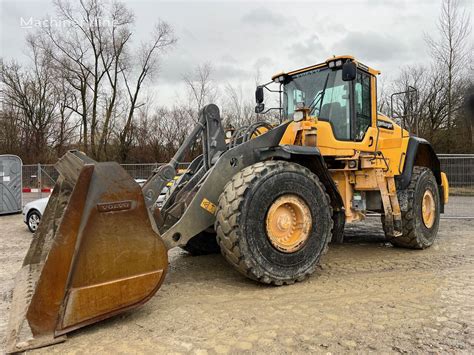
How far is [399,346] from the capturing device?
304cm

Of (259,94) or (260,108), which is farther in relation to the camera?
(260,108)

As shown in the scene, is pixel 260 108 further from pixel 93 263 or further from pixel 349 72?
pixel 93 263

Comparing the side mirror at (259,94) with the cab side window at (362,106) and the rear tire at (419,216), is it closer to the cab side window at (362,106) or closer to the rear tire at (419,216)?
the cab side window at (362,106)

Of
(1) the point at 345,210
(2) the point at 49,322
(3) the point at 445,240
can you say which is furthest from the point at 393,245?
(2) the point at 49,322

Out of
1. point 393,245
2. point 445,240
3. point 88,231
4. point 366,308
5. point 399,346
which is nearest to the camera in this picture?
point 399,346

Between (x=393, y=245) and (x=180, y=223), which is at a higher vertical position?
(x=180, y=223)

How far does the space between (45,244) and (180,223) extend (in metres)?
1.55

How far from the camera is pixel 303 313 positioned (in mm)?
3680

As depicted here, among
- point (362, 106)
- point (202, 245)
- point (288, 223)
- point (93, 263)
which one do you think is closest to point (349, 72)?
point (362, 106)

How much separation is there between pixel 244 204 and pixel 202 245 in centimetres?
208

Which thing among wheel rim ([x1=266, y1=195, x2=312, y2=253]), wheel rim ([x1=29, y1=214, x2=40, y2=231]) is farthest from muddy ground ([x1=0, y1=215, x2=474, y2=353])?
wheel rim ([x1=29, y1=214, x2=40, y2=231])

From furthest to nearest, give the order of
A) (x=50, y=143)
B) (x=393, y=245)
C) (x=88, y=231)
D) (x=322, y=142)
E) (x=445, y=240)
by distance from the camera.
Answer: (x=50, y=143) → (x=445, y=240) → (x=393, y=245) → (x=322, y=142) → (x=88, y=231)

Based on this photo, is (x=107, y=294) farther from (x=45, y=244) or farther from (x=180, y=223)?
(x=45, y=244)

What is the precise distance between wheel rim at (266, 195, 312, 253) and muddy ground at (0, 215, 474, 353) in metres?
0.47
